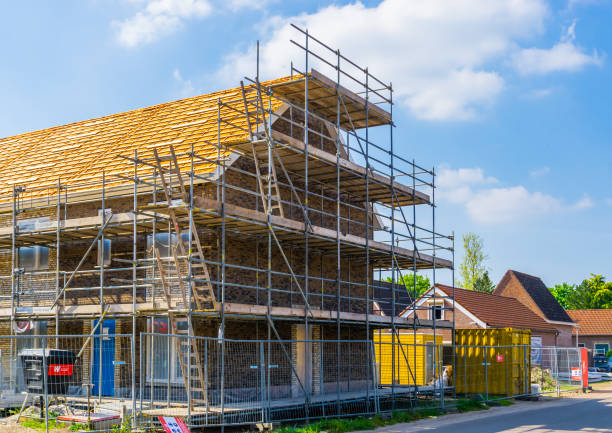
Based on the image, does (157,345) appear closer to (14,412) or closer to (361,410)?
(14,412)

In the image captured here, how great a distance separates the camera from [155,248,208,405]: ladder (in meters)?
16.8

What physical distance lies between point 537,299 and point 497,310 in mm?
11145

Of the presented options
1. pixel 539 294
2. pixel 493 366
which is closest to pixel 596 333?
pixel 539 294

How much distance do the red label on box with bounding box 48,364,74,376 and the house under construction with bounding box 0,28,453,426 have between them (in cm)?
153

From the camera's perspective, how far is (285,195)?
72.4 ft

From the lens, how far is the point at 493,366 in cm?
2612

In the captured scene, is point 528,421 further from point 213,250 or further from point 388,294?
point 388,294

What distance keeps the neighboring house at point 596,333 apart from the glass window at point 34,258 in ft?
141

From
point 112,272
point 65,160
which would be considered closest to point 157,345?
point 112,272

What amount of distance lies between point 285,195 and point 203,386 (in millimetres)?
6838

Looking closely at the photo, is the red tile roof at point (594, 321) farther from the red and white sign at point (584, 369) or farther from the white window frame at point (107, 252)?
the white window frame at point (107, 252)

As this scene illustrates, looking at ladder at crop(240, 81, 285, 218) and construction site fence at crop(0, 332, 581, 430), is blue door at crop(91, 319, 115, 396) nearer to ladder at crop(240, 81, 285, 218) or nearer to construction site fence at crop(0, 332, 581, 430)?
construction site fence at crop(0, 332, 581, 430)

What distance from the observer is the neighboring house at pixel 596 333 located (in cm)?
5522

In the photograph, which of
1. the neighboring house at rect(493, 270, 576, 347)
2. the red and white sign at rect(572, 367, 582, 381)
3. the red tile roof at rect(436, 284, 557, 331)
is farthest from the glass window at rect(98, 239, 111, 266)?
the neighboring house at rect(493, 270, 576, 347)
